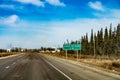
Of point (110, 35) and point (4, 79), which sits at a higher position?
point (110, 35)

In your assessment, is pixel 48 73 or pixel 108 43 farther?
pixel 108 43

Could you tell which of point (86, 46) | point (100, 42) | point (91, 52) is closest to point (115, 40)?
point (100, 42)

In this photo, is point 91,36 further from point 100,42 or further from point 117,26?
point 117,26

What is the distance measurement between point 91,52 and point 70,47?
76.0 metres

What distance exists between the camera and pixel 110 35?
353ft

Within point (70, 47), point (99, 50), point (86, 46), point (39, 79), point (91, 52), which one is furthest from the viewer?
point (86, 46)

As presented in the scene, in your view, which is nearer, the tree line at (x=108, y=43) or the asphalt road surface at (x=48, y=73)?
the asphalt road surface at (x=48, y=73)

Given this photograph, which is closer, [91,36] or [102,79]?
[102,79]

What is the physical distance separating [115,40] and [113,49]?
391 centimetres

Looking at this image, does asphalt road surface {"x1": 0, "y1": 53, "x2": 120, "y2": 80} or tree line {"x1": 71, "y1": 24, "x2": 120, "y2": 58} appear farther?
tree line {"x1": 71, "y1": 24, "x2": 120, "y2": 58}

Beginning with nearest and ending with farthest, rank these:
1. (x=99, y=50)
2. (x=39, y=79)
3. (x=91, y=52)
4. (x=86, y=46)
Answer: (x=39, y=79) < (x=99, y=50) < (x=91, y=52) < (x=86, y=46)

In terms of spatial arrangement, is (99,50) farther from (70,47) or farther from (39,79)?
(39,79)

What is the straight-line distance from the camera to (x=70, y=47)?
171 ft

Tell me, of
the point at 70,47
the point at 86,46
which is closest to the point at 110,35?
the point at 86,46
